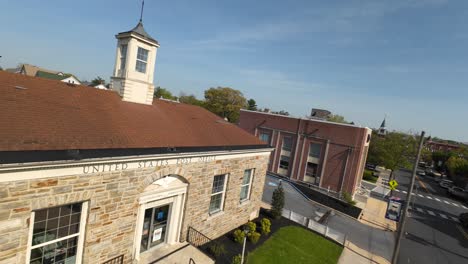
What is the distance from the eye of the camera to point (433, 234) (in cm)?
2280

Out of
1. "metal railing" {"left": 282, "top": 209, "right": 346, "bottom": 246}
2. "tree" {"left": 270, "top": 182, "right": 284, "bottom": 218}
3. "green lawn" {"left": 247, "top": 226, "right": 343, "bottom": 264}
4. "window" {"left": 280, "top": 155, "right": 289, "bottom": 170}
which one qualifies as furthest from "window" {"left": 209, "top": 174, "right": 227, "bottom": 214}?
"window" {"left": 280, "top": 155, "right": 289, "bottom": 170}

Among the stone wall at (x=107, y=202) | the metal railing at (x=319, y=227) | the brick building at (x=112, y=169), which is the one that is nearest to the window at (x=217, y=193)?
the brick building at (x=112, y=169)

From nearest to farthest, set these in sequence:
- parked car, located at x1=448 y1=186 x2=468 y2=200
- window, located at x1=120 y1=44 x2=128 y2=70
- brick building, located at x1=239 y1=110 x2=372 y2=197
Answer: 1. window, located at x1=120 y1=44 x2=128 y2=70
2. brick building, located at x1=239 y1=110 x2=372 y2=197
3. parked car, located at x1=448 y1=186 x2=468 y2=200

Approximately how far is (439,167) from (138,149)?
93.2 metres

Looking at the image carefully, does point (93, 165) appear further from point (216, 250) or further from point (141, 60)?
point (141, 60)

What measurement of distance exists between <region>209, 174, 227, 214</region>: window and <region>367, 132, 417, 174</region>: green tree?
37615mm

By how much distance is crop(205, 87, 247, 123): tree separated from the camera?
73000mm

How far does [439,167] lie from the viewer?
247ft

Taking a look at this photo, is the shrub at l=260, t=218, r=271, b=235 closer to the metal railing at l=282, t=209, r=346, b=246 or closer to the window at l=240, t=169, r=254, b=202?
the window at l=240, t=169, r=254, b=202

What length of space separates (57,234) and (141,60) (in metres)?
8.99

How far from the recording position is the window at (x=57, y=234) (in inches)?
274

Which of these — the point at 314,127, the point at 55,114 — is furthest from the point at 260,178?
the point at 314,127

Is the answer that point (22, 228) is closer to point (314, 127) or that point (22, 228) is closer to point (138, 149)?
point (138, 149)

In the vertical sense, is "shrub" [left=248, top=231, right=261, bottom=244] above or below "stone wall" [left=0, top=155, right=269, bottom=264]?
below
